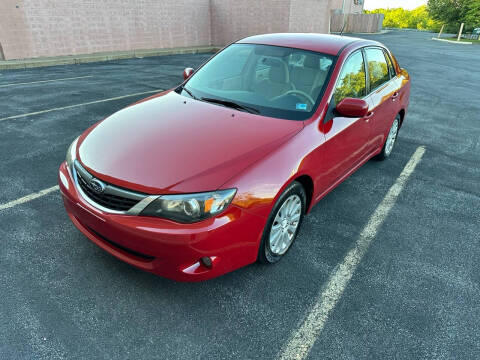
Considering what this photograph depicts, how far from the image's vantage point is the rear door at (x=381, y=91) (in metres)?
4.06

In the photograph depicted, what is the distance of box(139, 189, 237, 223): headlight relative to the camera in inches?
86.8

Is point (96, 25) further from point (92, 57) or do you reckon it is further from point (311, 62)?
point (311, 62)

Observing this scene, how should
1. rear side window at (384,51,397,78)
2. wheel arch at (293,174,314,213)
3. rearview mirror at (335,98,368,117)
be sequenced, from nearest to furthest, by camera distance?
wheel arch at (293,174,314,213) < rearview mirror at (335,98,368,117) < rear side window at (384,51,397,78)

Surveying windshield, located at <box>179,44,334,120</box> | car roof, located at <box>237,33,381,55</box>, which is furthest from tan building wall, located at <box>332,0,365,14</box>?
windshield, located at <box>179,44,334,120</box>

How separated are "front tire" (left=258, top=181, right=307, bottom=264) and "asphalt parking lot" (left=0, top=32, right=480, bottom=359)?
0.16m

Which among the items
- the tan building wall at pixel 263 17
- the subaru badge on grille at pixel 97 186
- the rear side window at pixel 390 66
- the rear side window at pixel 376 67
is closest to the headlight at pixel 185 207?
the subaru badge on grille at pixel 97 186

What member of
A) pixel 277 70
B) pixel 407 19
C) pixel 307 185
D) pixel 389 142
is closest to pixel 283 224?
pixel 307 185

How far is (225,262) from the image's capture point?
7.84 feet

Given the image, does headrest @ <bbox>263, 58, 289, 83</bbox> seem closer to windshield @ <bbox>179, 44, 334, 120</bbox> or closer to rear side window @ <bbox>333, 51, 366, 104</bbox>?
windshield @ <bbox>179, 44, 334, 120</bbox>

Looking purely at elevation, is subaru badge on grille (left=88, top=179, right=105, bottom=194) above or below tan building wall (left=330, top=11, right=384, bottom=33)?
below

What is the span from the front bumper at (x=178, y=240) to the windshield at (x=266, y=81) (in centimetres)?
119

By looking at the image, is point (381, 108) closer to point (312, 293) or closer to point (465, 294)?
point (465, 294)

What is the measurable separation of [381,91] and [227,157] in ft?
9.00

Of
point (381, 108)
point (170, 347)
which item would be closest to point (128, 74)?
point (381, 108)
